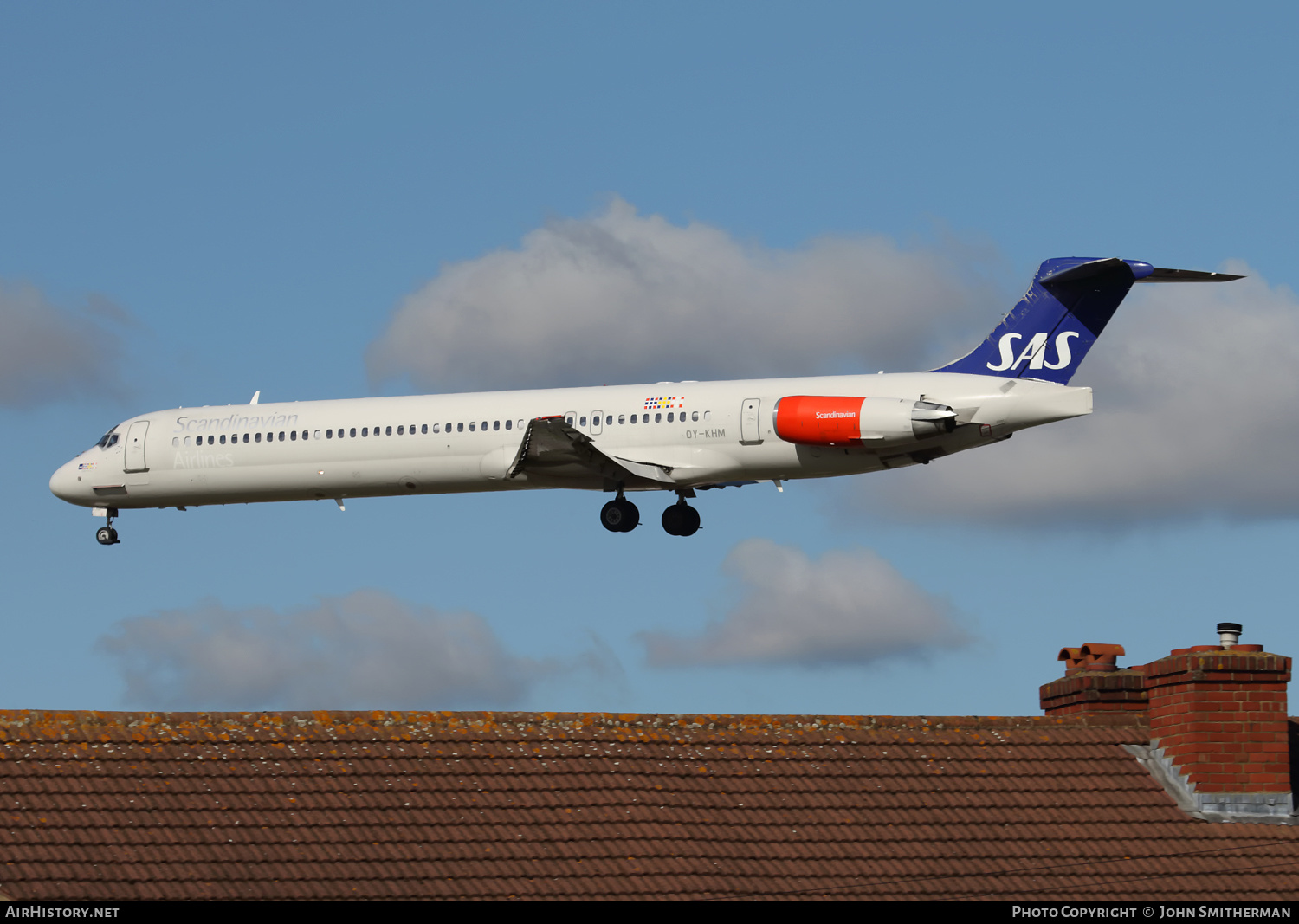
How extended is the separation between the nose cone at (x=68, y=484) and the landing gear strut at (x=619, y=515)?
10987 mm

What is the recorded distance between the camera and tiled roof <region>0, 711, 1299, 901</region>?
1991 centimetres

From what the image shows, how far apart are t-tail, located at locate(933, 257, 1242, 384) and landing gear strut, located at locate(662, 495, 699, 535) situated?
269 inches

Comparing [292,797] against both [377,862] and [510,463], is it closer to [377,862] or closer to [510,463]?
[377,862]

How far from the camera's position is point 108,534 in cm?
4103

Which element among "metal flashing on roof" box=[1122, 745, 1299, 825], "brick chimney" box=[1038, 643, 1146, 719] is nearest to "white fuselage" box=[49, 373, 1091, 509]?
"brick chimney" box=[1038, 643, 1146, 719]

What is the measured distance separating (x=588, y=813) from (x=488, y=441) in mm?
17227

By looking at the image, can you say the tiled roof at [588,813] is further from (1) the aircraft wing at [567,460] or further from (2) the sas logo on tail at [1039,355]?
(1) the aircraft wing at [567,460]

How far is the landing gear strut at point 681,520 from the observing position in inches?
1558

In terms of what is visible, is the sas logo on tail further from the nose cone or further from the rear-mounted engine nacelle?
the nose cone

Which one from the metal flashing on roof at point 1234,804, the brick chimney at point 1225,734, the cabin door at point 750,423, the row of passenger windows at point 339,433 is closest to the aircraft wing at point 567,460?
the row of passenger windows at point 339,433

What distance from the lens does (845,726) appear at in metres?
23.4
